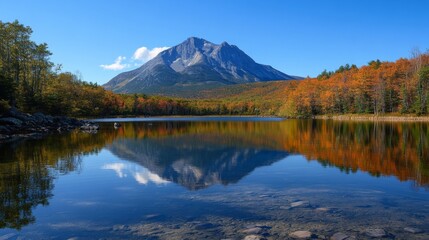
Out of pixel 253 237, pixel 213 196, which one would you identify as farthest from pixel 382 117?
pixel 253 237

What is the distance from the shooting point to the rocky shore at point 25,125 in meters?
43.2

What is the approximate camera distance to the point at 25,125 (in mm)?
50000

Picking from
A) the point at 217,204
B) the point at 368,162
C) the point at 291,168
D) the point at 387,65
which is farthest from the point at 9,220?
the point at 387,65

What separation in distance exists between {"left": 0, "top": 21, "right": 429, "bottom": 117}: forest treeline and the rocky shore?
244 centimetres

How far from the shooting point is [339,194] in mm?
14273

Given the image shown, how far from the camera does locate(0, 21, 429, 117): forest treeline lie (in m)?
60.0

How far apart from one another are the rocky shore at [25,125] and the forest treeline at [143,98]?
96.3 inches

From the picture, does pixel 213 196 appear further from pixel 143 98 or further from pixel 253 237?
pixel 143 98

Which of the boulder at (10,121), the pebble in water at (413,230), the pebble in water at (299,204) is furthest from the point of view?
the boulder at (10,121)

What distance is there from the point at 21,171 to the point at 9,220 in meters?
9.80

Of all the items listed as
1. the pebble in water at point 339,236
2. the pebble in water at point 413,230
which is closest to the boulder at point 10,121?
the pebble in water at point 339,236

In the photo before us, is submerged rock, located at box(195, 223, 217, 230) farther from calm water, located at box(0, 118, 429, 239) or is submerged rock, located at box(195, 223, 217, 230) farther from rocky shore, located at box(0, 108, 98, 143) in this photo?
rocky shore, located at box(0, 108, 98, 143)

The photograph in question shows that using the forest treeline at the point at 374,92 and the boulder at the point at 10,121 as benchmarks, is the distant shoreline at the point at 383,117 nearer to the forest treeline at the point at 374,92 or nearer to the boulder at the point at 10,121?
the forest treeline at the point at 374,92

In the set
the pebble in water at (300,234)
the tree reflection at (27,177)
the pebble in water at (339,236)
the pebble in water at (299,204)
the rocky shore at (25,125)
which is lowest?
the pebble in water at (299,204)
